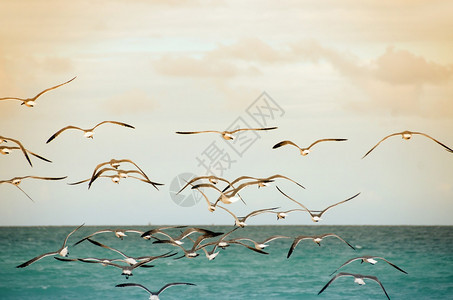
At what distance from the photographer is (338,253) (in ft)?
185

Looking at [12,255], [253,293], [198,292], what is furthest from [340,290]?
[12,255]

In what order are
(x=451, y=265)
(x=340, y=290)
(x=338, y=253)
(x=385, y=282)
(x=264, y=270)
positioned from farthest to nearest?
(x=338, y=253), (x=451, y=265), (x=264, y=270), (x=385, y=282), (x=340, y=290)

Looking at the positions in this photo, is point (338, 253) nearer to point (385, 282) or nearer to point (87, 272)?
point (385, 282)

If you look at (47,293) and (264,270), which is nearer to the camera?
(47,293)

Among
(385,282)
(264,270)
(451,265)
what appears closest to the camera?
(385,282)

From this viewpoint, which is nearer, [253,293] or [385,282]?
[253,293]

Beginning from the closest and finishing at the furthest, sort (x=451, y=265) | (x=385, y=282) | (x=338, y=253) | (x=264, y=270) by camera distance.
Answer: (x=385, y=282) < (x=264, y=270) < (x=451, y=265) < (x=338, y=253)

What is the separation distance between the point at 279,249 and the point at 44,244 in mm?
20475

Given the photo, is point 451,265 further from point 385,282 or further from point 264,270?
point 264,270

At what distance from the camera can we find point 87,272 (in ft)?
145

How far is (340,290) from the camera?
123ft

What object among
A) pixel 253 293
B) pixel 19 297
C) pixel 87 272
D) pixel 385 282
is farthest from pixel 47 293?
pixel 385 282

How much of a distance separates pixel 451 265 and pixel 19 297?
86.3 ft

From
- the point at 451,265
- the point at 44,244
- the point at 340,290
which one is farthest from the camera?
the point at 44,244
